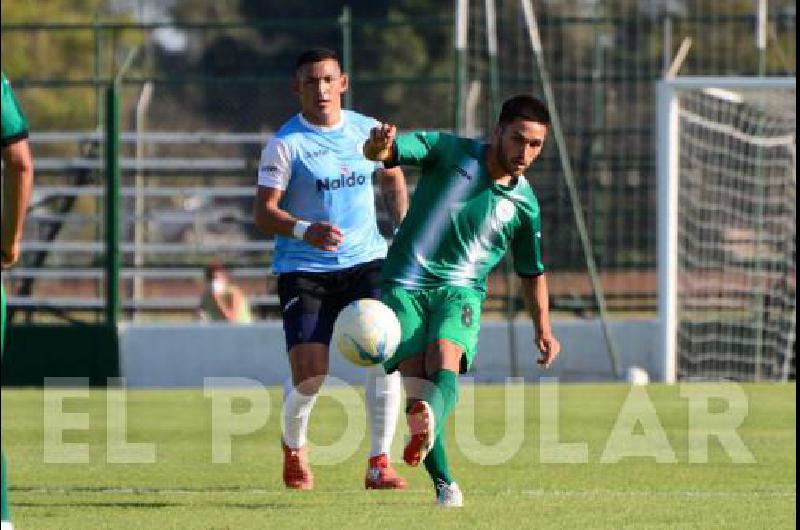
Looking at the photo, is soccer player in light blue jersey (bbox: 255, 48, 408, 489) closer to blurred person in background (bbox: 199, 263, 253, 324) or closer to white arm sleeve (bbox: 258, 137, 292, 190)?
white arm sleeve (bbox: 258, 137, 292, 190)

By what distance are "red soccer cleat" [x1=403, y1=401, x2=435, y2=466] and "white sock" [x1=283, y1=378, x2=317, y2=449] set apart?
194 cm

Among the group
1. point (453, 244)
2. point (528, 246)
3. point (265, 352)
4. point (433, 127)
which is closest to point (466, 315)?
point (453, 244)

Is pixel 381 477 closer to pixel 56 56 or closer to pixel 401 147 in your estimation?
pixel 401 147

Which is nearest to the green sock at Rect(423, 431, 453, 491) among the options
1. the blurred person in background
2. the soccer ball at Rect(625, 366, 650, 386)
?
the soccer ball at Rect(625, 366, 650, 386)

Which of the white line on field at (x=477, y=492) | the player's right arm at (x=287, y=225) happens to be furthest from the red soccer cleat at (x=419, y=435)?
the white line on field at (x=477, y=492)

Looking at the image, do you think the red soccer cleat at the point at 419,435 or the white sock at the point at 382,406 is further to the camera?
the white sock at the point at 382,406

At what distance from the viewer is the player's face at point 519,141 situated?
27.3 feet

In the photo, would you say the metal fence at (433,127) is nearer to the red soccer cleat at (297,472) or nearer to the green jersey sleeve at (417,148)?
the red soccer cleat at (297,472)

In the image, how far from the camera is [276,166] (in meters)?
9.57

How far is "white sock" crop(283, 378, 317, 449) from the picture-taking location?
31.8ft

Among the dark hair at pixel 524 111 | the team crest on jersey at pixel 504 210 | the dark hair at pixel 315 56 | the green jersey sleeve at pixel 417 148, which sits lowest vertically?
the team crest on jersey at pixel 504 210

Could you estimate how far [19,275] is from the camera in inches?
912

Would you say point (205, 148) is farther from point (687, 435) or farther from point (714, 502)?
point (714, 502)

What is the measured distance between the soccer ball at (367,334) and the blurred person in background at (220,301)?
12905 mm
